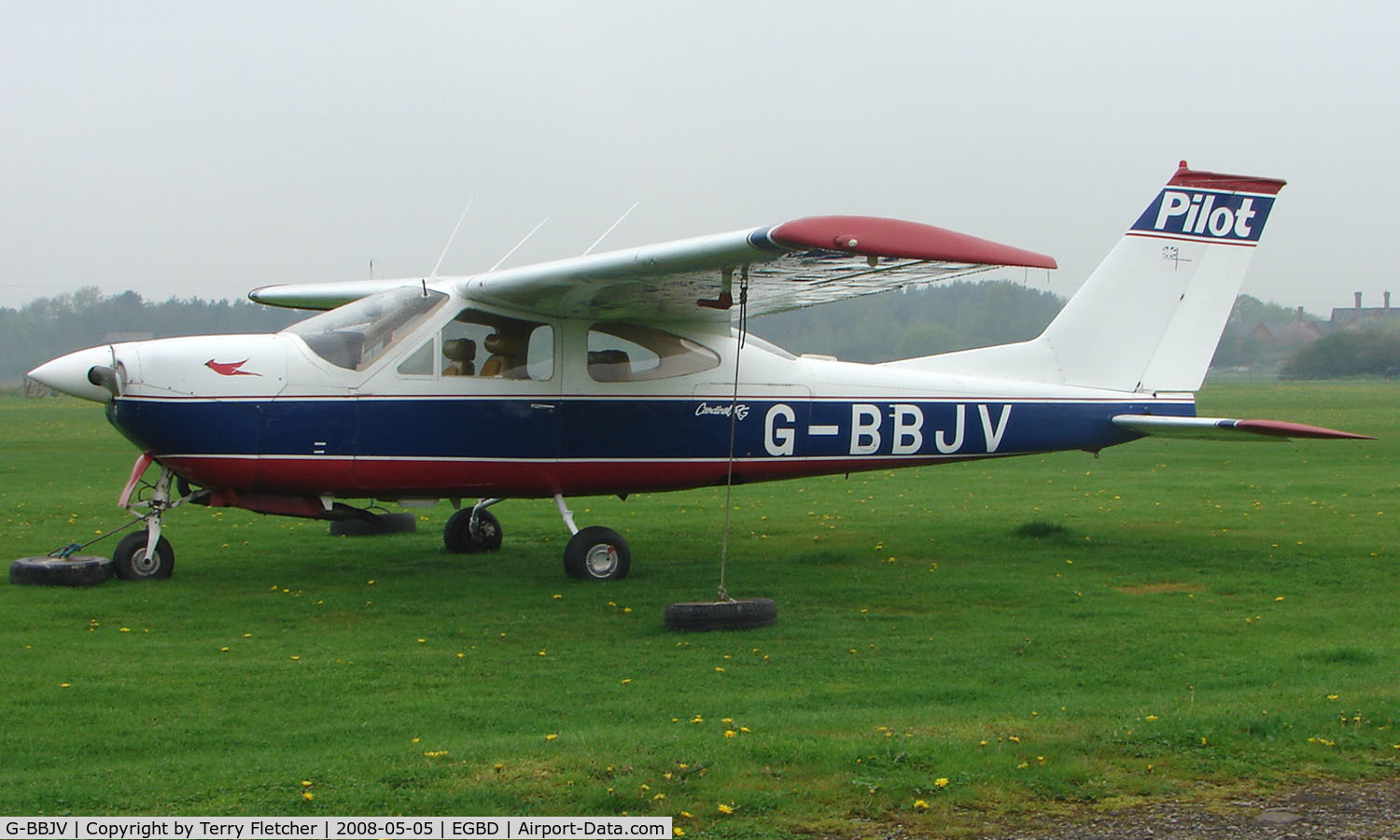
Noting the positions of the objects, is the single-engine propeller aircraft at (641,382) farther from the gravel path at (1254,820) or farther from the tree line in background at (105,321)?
the tree line in background at (105,321)

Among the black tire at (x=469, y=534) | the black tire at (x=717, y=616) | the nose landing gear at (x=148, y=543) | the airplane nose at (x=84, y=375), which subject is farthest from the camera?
the black tire at (x=469, y=534)

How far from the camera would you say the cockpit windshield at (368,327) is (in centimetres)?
1002

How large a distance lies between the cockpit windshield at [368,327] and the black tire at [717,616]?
3.34 m

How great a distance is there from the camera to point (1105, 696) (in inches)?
256

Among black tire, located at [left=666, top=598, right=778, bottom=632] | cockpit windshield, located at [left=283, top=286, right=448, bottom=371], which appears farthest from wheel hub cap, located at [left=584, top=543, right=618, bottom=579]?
cockpit windshield, located at [left=283, top=286, right=448, bottom=371]

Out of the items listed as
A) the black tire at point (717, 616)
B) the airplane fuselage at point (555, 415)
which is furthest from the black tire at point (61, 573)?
the black tire at point (717, 616)

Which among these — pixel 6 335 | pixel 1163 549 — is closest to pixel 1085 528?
pixel 1163 549

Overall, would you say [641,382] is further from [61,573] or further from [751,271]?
[61,573]

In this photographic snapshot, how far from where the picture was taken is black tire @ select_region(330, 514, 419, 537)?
13273 millimetres

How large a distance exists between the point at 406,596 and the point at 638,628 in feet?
6.86

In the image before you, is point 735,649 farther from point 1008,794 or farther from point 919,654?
point 1008,794

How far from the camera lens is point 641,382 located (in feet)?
35.8

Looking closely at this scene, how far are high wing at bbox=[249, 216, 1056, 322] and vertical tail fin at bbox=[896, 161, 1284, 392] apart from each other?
Answer: 2816mm

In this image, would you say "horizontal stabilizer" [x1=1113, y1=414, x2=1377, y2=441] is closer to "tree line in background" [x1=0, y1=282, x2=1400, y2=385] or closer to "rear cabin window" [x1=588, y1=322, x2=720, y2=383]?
"rear cabin window" [x1=588, y1=322, x2=720, y2=383]
